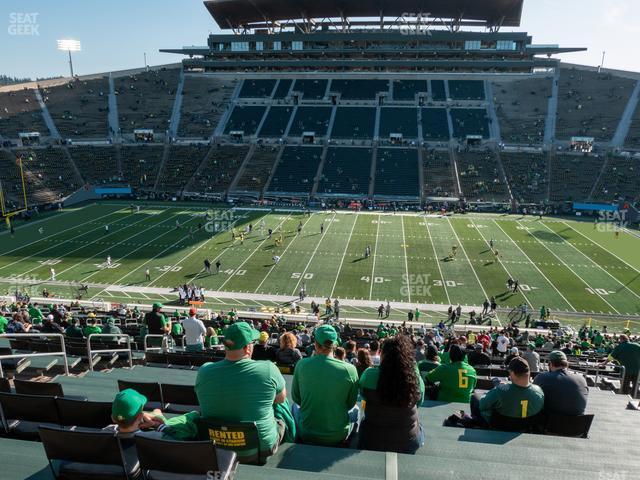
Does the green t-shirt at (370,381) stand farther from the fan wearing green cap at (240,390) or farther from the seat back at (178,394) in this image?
the seat back at (178,394)

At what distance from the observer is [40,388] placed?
15.7ft

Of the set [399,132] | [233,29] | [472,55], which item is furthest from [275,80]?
[472,55]

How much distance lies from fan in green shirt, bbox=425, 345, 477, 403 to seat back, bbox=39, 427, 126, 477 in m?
4.16

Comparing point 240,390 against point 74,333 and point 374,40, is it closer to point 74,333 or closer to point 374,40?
point 74,333

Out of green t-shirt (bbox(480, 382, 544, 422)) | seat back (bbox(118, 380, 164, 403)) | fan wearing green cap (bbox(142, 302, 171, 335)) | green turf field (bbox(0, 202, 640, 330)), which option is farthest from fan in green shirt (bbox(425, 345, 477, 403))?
green turf field (bbox(0, 202, 640, 330))

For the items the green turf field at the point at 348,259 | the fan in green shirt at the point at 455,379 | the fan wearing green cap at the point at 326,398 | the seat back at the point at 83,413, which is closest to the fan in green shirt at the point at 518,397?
the fan in green shirt at the point at 455,379

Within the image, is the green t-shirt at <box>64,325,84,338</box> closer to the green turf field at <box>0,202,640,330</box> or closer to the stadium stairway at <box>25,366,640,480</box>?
the stadium stairway at <box>25,366,640,480</box>

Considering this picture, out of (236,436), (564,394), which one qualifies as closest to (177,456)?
(236,436)

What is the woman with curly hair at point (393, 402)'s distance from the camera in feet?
12.5

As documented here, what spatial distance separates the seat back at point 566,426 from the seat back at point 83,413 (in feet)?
14.3

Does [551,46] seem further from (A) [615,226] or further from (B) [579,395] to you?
(B) [579,395]

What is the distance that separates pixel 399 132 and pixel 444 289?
1541 inches

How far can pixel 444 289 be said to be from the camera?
2781 cm

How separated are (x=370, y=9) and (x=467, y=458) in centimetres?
8077
